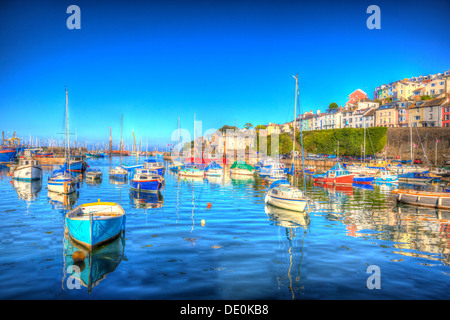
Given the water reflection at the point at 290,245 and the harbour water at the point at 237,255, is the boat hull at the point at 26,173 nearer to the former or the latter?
the harbour water at the point at 237,255

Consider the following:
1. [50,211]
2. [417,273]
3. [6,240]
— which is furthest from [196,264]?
[50,211]

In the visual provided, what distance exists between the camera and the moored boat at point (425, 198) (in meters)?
31.2

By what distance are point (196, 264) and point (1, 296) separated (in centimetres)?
763

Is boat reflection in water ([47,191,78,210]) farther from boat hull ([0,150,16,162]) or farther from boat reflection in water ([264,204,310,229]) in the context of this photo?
boat hull ([0,150,16,162])

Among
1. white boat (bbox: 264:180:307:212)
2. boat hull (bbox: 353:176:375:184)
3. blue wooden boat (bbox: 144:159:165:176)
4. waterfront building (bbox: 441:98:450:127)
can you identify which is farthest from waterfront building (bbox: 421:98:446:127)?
white boat (bbox: 264:180:307:212)

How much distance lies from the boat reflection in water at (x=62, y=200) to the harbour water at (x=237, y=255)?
144 centimetres

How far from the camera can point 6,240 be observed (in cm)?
1866

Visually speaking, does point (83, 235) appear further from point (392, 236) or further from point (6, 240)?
point (392, 236)

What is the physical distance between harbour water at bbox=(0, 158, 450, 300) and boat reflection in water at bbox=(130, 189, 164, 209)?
1121 mm

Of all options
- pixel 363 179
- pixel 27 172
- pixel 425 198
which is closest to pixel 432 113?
pixel 363 179

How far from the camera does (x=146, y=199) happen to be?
35.2 meters

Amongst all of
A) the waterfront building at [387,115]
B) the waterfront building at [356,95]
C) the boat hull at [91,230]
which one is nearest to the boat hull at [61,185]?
the boat hull at [91,230]

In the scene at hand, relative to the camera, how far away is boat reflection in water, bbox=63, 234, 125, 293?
1301cm

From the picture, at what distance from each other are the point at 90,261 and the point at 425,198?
32291 millimetres
